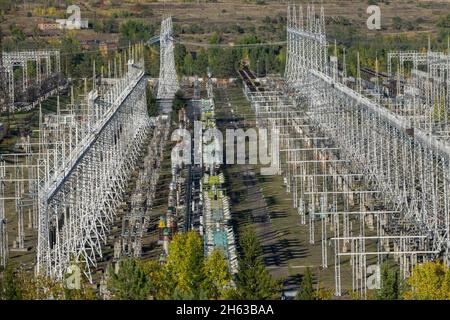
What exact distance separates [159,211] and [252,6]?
6401 centimetres

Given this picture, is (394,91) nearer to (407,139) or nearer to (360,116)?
(360,116)

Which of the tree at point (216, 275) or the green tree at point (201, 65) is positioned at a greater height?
the tree at point (216, 275)

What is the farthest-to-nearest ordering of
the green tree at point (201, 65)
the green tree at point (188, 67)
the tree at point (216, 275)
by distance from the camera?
the green tree at point (188, 67)
the green tree at point (201, 65)
the tree at point (216, 275)

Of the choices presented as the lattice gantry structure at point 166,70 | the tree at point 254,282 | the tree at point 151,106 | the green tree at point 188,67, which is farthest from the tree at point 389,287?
the green tree at point 188,67

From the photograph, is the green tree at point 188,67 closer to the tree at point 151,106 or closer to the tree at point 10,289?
the tree at point 151,106

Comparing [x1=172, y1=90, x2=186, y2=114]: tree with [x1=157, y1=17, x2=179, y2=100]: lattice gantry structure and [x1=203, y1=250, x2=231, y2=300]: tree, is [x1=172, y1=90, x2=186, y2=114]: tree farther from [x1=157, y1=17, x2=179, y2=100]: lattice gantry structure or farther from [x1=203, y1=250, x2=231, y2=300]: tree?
[x1=203, y1=250, x2=231, y2=300]: tree

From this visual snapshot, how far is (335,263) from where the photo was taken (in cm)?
2325

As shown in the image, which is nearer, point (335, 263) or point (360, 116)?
point (335, 263)

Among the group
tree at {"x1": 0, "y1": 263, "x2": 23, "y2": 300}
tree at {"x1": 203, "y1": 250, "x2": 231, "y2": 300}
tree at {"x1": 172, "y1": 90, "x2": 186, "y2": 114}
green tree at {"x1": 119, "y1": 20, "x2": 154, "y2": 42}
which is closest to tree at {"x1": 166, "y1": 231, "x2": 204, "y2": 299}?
tree at {"x1": 203, "y1": 250, "x2": 231, "y2": 300}

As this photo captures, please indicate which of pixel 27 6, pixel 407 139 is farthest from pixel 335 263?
pixel 27 6

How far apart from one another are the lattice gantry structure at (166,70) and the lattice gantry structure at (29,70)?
151 inches

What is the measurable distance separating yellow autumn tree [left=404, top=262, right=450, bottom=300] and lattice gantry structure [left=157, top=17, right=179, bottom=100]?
96.6ft

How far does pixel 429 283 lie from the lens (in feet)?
64.6

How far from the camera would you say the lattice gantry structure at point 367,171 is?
23641 millimetres
